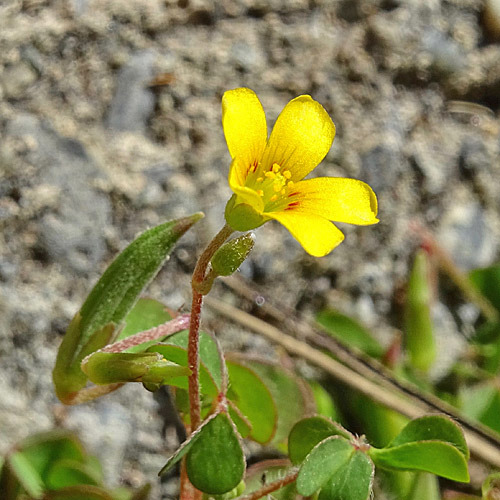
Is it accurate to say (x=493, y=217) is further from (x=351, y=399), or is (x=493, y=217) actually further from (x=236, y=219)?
(x=236, y=219)

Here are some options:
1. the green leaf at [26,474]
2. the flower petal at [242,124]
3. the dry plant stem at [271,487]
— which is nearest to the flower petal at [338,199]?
the flower petal at [242,124]

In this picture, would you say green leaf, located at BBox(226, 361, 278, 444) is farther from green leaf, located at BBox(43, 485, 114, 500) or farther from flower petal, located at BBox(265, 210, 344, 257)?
flower petal, located at BBox(265, 210, 344, 257)

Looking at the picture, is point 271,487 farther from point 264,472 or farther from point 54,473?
point 54,473

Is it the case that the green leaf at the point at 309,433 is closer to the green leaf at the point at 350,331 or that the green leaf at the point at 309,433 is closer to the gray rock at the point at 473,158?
the green leaf at the point at 350,331

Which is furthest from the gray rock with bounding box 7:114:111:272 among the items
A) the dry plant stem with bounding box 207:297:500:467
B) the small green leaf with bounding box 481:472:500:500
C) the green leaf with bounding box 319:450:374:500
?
the small green leaf with bounding box 481:472:500:500

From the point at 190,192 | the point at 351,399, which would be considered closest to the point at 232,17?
the point at 190,192

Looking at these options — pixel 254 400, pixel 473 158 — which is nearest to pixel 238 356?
pixel 254 400
